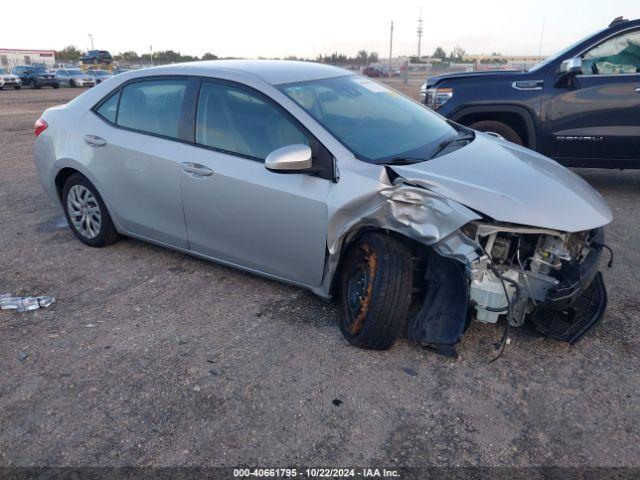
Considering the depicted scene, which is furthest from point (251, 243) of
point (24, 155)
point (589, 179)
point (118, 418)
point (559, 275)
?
point (24, 155)

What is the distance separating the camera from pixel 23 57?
6353cm

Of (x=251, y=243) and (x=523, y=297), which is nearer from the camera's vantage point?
(x=523, y=297)

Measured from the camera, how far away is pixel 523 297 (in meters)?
3.08

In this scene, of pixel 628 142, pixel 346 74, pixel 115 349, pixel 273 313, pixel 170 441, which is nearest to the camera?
pixel 170 441

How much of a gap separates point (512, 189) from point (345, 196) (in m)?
0.96

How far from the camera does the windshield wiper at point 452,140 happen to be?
372 cm

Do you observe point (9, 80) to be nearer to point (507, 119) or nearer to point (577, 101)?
point (507, 119)

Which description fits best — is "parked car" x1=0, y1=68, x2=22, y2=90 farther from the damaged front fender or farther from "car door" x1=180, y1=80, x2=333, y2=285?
the damaged front fender

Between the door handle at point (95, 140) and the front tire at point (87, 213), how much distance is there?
1.14 feet

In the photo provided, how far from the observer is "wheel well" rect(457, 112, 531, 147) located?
6.64m

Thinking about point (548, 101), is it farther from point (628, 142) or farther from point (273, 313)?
point (273, 313)

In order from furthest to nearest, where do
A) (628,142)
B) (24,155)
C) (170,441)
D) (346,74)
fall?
(24,155) < (628,142) < (346,74) < (170,441)

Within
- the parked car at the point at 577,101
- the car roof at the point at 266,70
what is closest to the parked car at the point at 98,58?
the parked car at the point at 577,101

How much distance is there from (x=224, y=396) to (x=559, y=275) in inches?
76.6
